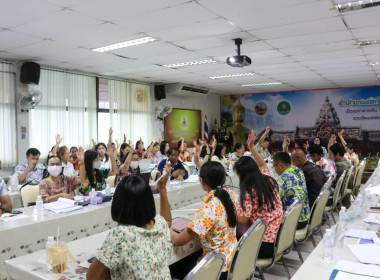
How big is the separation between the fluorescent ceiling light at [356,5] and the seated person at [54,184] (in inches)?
139

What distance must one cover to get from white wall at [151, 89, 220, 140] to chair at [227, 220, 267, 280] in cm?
743

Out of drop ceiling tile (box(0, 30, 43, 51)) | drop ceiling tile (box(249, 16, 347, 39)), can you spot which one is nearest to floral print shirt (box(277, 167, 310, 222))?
drop ceiling tile (box(249, 16, 347, 39))

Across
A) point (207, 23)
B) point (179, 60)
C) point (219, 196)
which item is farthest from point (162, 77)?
point (219, 196)

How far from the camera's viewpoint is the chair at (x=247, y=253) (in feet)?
7.01

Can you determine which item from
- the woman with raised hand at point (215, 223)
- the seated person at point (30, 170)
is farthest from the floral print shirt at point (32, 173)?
the woman with raised hand at point (215, 223)

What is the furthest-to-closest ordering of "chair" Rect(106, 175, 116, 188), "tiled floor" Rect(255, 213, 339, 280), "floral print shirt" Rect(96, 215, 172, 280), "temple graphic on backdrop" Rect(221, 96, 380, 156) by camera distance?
"temple graphic on backdrop" Rect(221, 96, 380, 156) → "chair" Rect(106, 175, 116, 188) → "tiled floor" Rect(255, 213, 339, 280) → "floral print shirt" Rect(96, 215, 172, 280)

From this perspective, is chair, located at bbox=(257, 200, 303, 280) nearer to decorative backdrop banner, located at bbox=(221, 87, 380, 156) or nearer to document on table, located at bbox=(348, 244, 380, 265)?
document on table, located at bbox=(348, 244, 380, 265)

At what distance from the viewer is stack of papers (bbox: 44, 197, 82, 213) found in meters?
3.28

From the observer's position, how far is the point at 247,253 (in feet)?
7.52

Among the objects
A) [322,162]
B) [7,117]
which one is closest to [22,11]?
[7,117]

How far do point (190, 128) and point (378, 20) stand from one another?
771 centimetres

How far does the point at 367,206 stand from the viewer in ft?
10.4

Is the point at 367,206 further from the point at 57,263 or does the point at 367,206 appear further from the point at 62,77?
the point at 62,77

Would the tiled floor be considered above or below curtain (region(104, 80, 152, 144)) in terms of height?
below
